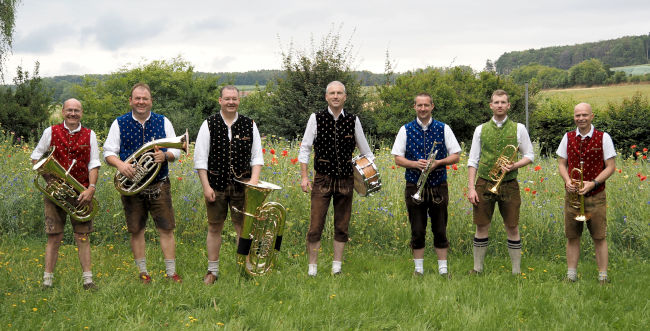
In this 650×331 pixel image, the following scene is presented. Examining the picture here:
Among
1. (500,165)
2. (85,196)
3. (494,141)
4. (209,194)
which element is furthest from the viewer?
(494,141)

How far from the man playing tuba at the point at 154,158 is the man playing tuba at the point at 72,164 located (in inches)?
9.4

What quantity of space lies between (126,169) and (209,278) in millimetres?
1343

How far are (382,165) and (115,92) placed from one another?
2324 centimetres

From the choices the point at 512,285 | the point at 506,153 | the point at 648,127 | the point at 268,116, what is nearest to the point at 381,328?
the point at 512,285

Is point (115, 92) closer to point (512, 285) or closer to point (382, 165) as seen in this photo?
point (382, 165)

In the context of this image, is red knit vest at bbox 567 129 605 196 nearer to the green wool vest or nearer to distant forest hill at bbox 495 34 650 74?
the green wool vest

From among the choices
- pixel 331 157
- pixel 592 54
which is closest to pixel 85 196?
pixel 331 157

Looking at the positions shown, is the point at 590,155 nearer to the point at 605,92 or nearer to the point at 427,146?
the point at 427,146

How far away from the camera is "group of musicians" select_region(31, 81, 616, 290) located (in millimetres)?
5137

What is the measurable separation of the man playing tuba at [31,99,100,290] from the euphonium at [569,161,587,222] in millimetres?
4613

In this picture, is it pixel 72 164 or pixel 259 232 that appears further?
pixel 259 232

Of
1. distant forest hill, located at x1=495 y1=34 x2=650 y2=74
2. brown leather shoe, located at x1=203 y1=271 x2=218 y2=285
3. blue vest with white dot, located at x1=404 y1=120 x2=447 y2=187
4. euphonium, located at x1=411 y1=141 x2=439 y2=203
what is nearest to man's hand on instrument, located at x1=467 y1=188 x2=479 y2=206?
blue vest with white dot, located at x1=404 y1=120 x2=447 y2=187

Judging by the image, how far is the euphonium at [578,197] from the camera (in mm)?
5191

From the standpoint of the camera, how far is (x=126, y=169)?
16.1 ft
